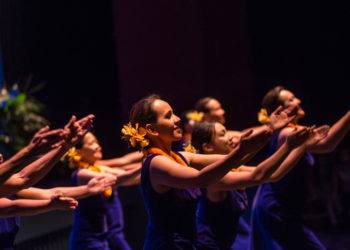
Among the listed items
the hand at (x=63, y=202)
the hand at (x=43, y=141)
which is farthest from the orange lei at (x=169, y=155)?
the hand at (x=43, y=141)

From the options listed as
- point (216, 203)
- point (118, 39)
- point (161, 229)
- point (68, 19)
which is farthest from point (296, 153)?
point (68, 19)

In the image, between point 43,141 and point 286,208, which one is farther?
point 286,208

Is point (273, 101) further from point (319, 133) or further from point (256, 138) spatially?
point (256, 138)

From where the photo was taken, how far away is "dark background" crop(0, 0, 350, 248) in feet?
28.3

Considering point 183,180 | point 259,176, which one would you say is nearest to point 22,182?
point 183,180

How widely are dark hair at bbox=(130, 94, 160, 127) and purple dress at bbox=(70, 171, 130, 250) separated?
5.96 ft

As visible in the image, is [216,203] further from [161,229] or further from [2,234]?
[2,234]

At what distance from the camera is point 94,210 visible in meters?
5.39

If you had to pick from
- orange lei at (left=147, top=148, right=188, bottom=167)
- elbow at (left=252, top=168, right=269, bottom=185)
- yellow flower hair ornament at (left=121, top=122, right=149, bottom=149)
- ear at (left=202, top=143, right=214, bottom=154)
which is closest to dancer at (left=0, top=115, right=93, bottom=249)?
yellow flower hair ornament at (left=121, top=122, right=149, bottom=149)

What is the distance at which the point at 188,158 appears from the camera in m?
3.99

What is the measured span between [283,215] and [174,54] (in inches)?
164

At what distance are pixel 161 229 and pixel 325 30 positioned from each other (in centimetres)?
654

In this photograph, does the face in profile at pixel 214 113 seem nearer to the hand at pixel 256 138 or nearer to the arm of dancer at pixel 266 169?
the arm of dancer at pixel 266 169

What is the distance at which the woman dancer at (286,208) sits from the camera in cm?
474
